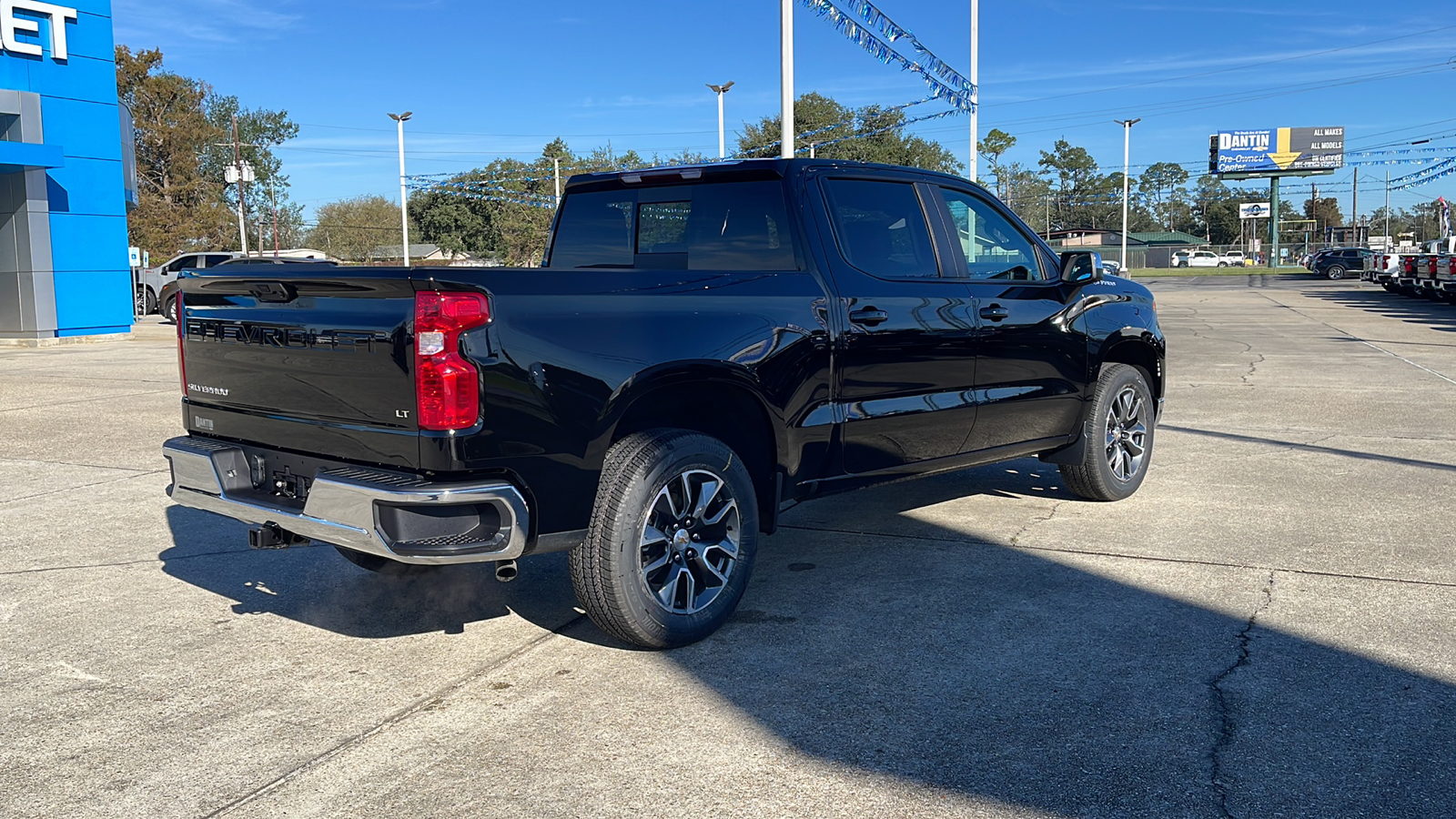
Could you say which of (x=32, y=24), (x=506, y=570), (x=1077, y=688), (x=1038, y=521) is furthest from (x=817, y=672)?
(x=32, y=24)

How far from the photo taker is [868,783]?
330 centimetres

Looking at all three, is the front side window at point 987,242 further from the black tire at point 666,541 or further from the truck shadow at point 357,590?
the truck shadow at point 357,590

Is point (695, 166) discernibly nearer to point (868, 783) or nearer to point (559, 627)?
point (559, 627)

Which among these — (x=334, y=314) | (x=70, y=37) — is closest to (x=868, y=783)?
(x=334, y=314)

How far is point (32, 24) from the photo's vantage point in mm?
20828

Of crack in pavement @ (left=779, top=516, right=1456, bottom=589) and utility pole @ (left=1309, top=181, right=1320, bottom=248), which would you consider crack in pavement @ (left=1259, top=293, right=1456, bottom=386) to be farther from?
utility pole @ (left=1309, top=181, right=1320, bottom=248)

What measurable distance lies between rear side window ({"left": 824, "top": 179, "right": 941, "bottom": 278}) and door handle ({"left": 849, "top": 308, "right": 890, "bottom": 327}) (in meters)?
0.21

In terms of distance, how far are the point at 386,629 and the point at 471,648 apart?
18.7 inches

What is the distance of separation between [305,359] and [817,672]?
2107 mm

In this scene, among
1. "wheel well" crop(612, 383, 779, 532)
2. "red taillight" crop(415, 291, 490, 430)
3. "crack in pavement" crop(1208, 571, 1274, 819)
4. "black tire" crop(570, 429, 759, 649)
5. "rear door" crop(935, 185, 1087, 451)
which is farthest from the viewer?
"rear door" crop(935, 185, 1087, 451)

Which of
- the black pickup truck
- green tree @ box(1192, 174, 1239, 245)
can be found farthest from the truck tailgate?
green tree @ box(1192, 174, 1239, 245)

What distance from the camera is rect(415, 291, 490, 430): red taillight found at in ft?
12.4

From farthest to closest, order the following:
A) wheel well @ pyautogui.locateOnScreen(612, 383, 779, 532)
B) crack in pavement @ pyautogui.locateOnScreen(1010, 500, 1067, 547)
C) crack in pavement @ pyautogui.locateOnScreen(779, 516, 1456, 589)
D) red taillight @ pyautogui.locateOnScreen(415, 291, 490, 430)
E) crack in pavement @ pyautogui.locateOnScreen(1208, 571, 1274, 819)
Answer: crack in pavement @ pyautogui.locateOnScreen(1010, 500, 1067, 547) → crack in pavement @ pyautogui.locateOnScreen(779, 516, 1456, 589) → wheel well @ pyautogui.locateOnScreen(612, 383, 779, 532) → red taillight @ pyautogui.locateOnScreen(415, 291, 490, 430) → crack in pavement @ pyautogui.locateOnScreen(1208, 571, 1274, 819)

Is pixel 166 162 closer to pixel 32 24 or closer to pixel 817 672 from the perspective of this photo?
pixel 32 24
